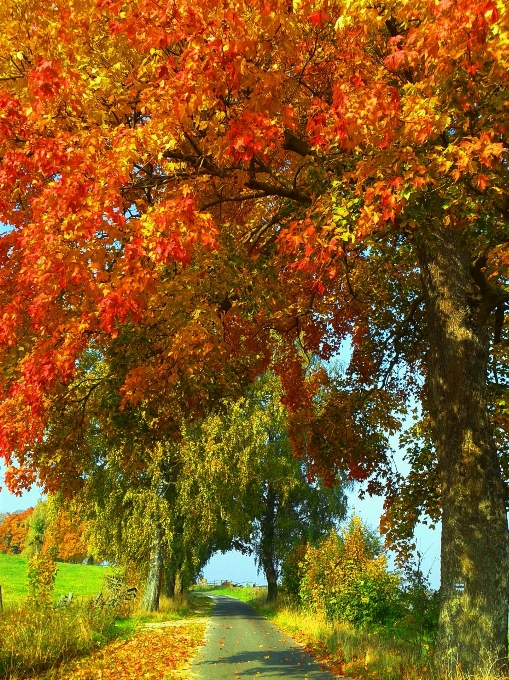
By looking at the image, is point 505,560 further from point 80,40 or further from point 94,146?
point 80,40

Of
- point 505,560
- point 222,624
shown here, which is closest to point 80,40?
point 505,560

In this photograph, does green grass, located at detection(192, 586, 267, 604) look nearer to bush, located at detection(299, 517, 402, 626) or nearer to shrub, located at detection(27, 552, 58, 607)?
bush, located at detection(299, 517, 402, 626)

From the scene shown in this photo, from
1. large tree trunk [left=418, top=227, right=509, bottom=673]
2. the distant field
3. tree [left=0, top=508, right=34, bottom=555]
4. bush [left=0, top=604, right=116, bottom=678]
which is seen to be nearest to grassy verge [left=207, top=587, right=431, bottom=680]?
large tree trunk [left=418, top=227, right=509, bottom=673]

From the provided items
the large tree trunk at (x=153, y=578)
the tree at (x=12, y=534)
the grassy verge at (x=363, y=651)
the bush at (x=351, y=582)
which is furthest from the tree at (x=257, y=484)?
the tree at (x=12, y=534)

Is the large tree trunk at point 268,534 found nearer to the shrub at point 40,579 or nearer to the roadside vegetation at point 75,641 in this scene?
the roadside vegetation at point 75,641

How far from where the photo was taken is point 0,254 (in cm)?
848

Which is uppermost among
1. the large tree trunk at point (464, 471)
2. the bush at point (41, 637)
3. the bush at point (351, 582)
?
the large tree trunk at point (464, 471)

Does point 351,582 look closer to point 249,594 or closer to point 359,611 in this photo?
point 359,611

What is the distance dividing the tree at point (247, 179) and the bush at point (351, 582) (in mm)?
8113

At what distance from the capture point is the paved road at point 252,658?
10.2m

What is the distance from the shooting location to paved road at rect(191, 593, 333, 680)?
10.2 metres

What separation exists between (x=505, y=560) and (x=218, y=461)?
1524 cm

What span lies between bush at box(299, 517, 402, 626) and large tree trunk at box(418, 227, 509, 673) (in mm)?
7643

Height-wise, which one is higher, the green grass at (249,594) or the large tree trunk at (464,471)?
the large tree trunk at (464,471)
